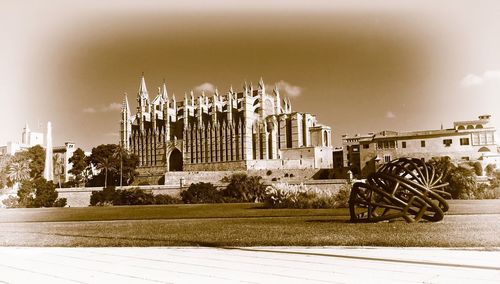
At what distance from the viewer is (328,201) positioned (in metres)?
27.3

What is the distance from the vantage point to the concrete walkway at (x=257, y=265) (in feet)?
17.9

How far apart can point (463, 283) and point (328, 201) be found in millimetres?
22518

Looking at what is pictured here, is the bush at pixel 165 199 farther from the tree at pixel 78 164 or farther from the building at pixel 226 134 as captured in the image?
the tree at pixel 78 164

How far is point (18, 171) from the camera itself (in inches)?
2221

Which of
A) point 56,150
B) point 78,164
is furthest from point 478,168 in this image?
point 56,150

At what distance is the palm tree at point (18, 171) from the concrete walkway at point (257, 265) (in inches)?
2104

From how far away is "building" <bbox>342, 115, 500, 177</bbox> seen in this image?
55.5 m

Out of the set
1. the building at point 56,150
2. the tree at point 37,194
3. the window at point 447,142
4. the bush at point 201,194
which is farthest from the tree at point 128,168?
the window at point 447,142

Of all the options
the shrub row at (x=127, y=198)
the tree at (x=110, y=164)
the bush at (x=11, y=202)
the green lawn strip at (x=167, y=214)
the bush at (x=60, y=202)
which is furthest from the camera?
the tree at (x=110, y=164)

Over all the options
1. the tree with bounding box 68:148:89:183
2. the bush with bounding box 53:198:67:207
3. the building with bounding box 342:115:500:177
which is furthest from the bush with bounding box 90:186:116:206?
the building with bounding box 342:115:500:177

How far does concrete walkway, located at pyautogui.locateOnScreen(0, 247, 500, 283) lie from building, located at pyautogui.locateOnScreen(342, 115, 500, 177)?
52.4m

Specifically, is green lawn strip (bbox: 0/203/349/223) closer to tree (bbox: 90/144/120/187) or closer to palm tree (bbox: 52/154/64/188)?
tree (bbox: 90/144/120/187)

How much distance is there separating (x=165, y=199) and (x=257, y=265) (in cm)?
4727

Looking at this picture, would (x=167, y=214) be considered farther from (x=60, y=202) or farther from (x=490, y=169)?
(x=490, y=169)
